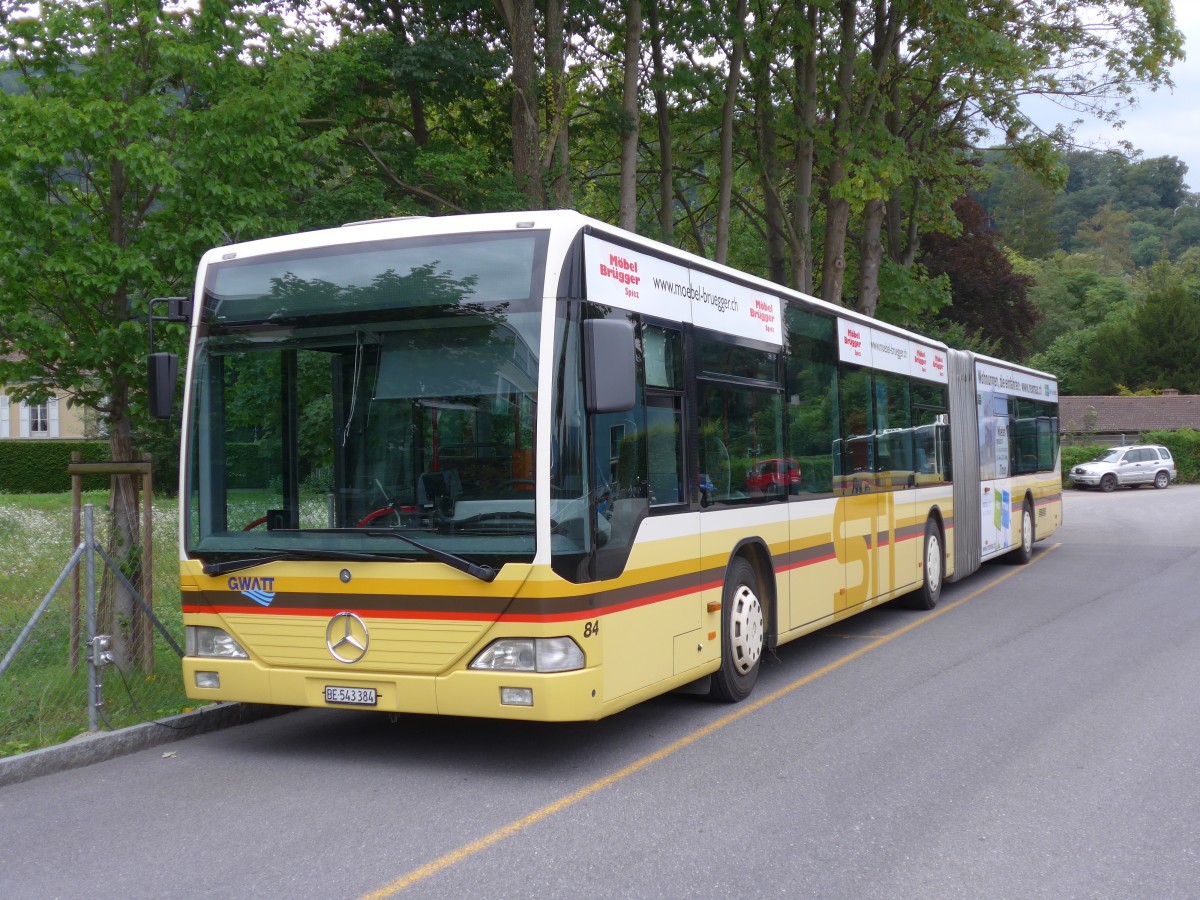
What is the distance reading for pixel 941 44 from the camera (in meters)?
21.4

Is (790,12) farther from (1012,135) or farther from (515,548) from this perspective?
(515,548)

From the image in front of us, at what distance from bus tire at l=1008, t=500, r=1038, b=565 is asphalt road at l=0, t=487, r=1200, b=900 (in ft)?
30.5

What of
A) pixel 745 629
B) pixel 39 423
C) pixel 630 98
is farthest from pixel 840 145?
pixel 39 423

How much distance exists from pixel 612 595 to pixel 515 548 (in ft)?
2.24

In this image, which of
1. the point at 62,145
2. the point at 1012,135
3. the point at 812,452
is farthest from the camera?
the point at 1012,135

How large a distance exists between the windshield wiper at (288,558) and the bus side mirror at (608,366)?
1.36m

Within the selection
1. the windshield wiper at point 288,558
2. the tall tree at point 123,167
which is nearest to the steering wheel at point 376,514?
the windshield wiper at point 288,558

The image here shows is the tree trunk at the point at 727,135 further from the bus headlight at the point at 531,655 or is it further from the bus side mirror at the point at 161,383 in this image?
the bus headlight at the point at 531,655

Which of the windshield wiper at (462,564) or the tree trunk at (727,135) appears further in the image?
the tree trunk at (727,135)

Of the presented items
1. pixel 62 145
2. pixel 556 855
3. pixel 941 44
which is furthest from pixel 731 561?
pixel 941 44

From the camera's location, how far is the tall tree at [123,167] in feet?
27.1

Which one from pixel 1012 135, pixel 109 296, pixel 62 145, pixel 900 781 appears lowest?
pixel 900 781

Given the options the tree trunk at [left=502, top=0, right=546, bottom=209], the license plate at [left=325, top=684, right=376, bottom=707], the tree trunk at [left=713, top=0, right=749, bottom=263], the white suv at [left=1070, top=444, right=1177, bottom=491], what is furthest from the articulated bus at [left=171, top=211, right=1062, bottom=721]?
the white suv at [left=1070, top=444, right=1177, bottom=491]

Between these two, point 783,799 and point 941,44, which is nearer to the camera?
point 783,799
